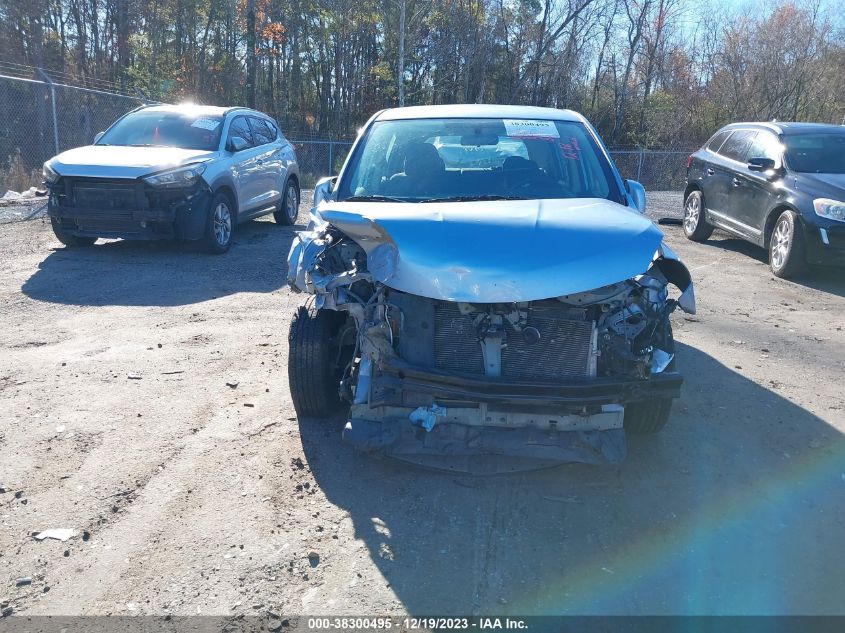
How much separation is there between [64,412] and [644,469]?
3557 millimetres

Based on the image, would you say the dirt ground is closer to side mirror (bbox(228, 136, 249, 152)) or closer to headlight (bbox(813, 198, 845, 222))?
headlight (bbox(813, 198, 845, 222))

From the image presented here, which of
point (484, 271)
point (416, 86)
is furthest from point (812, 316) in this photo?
point (416, 86)

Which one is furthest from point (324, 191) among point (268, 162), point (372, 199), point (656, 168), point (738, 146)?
point (656, 168)

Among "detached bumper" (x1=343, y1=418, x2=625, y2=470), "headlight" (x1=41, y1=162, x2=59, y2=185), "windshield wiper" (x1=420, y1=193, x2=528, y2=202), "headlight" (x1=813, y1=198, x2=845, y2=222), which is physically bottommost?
"detached bumper" (x1=343, y1=418, x2=625, y2=470)

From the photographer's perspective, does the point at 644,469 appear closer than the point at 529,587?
No

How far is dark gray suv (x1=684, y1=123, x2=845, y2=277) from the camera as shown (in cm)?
870

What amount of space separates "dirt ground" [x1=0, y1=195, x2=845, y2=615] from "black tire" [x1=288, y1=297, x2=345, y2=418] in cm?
17

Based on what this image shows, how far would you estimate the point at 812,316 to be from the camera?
297 inches

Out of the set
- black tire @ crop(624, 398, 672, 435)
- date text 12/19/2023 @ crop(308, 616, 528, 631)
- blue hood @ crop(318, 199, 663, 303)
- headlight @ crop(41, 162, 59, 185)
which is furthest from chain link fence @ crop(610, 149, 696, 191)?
date text 12/19/2023 @ crop(308, 616, 528, 631)

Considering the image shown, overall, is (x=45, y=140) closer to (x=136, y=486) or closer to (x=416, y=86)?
(x=136, y=486)

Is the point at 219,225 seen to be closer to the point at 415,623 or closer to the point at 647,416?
the point at 647,416

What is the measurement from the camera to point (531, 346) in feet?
12.3

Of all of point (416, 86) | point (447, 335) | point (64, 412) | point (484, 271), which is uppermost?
point (416, 86)

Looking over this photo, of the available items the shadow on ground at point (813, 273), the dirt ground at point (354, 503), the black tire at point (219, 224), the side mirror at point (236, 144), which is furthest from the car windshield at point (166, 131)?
the shadow on ground at point (813, 273)
